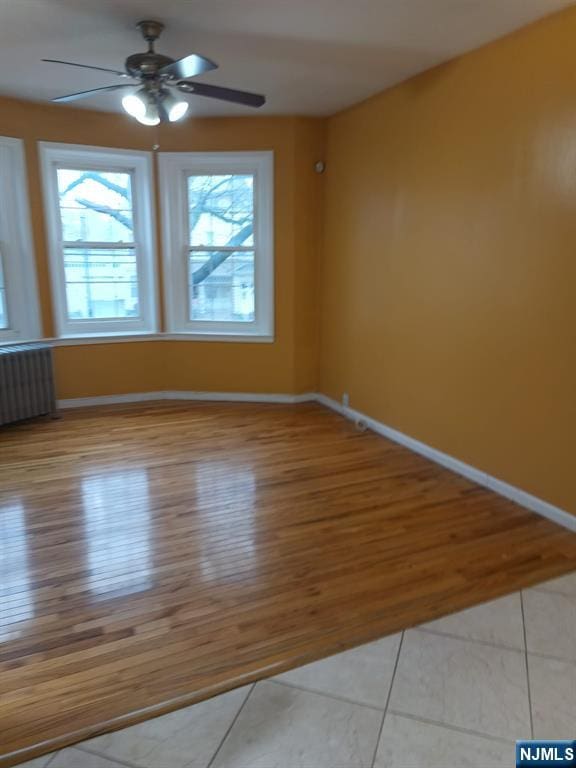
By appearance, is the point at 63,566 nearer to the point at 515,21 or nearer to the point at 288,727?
the point at 288,727

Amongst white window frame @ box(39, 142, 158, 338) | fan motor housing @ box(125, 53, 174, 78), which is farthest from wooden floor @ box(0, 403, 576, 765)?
fan motor housing @ box(125, 53, 174, 78)

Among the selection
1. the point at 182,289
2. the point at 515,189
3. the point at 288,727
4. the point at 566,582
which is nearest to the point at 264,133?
the point at 182,289

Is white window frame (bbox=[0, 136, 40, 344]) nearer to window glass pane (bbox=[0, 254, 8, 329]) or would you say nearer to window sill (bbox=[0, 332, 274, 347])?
window glass pane (bbox=[0, 254, 8, 329])

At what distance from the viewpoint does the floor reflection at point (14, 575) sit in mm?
2154

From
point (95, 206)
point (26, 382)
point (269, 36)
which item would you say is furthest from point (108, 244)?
point (269, 36)

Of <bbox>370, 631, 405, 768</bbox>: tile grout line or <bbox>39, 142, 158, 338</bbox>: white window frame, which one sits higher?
<bbox>39, 142, 158, 338</bbox>: white window frame

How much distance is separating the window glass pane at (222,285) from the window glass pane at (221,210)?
5.1 inches

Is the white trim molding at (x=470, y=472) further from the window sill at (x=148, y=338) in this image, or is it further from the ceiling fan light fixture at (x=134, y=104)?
the ceiling fan light fixture at (x=134, y=104)

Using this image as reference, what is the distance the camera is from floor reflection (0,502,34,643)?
7.07 feet

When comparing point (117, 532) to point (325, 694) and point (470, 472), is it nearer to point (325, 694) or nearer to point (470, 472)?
point (325, 694)

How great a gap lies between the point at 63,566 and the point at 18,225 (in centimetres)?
329

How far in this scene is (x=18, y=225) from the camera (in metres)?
4.62

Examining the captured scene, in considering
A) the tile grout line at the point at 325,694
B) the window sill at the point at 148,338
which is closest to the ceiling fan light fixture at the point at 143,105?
the window sill at the point at 148,338

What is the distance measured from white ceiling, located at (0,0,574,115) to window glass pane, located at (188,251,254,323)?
1.58 metres
